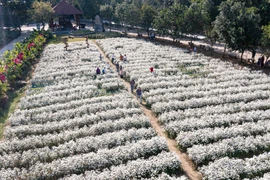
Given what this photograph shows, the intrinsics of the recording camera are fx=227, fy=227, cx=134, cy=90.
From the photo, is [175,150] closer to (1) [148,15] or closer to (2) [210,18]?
(2) [210,18]

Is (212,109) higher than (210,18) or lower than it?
lower

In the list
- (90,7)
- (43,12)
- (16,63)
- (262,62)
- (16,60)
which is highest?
(90,7)

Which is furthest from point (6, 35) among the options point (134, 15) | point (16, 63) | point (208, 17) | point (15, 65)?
point (208, 17)

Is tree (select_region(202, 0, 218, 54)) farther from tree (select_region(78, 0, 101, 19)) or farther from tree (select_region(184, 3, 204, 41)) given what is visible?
tree (select_region(78, 0, 101, 19))

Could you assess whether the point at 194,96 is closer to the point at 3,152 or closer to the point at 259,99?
the point at 259,99

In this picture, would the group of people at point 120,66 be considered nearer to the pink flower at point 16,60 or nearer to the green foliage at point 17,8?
the pink flower at point 16,60

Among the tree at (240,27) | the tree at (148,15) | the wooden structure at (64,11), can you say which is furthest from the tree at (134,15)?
the tree at (240,27)
